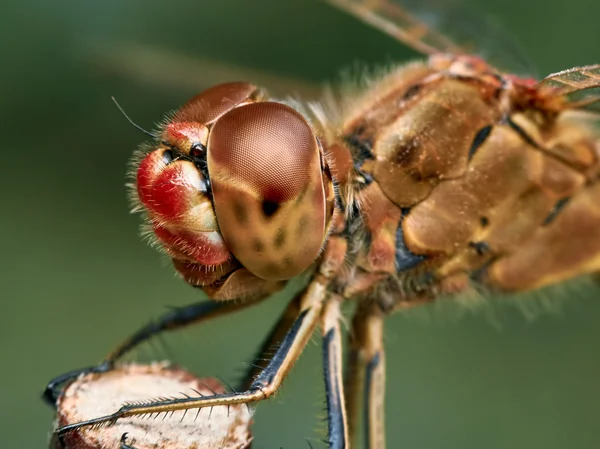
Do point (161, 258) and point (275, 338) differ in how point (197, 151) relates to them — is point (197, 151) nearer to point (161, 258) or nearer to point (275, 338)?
point (275, 338)

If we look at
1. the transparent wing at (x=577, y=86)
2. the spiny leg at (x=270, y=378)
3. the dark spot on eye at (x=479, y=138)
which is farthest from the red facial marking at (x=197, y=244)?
the transparent wing at (x=577, y=86)

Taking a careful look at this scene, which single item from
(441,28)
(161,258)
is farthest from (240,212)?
(161,258)

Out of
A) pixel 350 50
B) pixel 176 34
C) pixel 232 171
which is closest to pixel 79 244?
pixel 176 34

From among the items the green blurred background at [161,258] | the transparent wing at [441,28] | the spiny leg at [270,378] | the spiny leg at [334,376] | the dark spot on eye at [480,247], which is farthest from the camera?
the green blurred background at [161,258]

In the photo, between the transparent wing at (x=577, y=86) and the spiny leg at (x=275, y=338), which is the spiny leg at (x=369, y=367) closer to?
the spiny leg at (x=275, y=338)

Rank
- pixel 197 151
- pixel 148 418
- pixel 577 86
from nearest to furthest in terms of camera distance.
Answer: pixel 148 418 → pixel 197 151 → pixel 577 86

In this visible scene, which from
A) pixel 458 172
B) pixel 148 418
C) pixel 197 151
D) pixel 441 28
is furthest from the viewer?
pixel 441 28

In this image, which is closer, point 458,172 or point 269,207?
point 269,207

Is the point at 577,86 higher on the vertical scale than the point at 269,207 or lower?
higher
